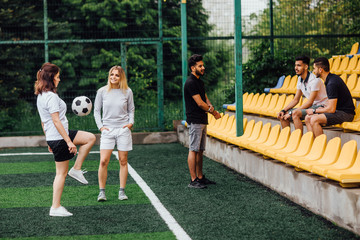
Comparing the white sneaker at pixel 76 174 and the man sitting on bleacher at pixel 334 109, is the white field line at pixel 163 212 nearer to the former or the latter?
the white sneaker at pixel 76 174

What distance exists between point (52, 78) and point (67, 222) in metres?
1.62

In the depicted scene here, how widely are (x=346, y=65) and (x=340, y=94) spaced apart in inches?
160

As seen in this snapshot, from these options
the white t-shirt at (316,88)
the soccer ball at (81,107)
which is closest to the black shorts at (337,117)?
the white t-shirt at (316,88)

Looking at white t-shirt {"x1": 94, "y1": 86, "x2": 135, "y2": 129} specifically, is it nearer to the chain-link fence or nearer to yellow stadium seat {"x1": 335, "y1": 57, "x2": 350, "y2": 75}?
yellow stadium seat {"x1": 335, "y1": 57, "x2": 350, "y2": 75}

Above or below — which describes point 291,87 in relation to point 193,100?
above

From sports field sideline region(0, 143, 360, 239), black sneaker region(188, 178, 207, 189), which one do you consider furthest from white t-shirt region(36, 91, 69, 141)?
black sneaker region(188, 178, 207, 189)

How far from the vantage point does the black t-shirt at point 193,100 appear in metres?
7.99

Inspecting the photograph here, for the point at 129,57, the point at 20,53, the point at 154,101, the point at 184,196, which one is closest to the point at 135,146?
the point at 154,101

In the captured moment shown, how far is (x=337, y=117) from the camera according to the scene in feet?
26.5

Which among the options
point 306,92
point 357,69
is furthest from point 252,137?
point 357,69

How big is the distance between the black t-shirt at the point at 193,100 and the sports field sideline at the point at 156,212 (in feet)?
3.33

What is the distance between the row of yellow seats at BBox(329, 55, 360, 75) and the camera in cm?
1133

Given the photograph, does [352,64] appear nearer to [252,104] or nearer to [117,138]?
[252,104]

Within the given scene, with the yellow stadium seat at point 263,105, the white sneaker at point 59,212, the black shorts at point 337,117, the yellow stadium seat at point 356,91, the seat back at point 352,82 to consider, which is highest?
the seat back at point 352,82
